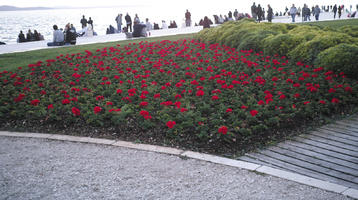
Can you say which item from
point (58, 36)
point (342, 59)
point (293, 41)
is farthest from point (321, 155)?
point (58, 36)

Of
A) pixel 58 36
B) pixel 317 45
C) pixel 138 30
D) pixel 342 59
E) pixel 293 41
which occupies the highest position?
pixel 138 30

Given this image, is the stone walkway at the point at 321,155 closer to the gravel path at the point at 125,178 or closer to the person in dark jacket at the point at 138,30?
the gravel path at the point at 125,178

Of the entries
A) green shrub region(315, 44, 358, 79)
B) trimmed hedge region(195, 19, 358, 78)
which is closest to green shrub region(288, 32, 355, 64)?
trimmed hedge region(195, 19, 358, 78)

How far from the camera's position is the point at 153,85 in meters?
7.82

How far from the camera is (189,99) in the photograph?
271 inches

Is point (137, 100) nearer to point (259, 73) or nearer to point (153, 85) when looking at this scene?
point (153, 85)

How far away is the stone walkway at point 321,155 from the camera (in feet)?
13.8

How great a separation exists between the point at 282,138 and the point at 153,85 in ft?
12.0

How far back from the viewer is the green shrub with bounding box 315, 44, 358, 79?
784 cm

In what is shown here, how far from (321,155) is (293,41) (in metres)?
6.41

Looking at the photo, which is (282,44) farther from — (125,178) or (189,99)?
(125,178)

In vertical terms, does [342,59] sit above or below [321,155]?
above

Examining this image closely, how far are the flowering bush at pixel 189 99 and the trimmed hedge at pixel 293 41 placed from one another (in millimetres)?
432

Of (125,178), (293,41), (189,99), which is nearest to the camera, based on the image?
(125,178)
